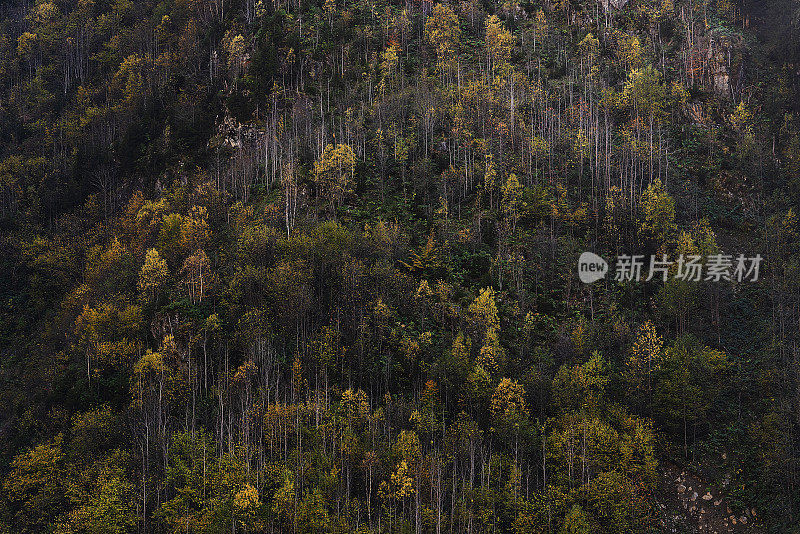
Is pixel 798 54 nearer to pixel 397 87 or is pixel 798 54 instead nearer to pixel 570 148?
pixel 570 148

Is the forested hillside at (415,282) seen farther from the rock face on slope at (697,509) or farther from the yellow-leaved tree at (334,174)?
the yellow-leaved tree at (334,174)

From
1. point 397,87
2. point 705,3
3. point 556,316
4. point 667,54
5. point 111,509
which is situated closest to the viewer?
point 111,509

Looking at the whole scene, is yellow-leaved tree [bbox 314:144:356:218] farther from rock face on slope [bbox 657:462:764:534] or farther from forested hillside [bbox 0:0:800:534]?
rock face on slope [bbox 657:462:764:534]

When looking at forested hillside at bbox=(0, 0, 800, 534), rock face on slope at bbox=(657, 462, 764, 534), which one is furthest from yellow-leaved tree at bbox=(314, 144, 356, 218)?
rock face on slope at bbox=(657, 462, 764, 534)

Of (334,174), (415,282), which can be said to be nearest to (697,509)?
(415,282)

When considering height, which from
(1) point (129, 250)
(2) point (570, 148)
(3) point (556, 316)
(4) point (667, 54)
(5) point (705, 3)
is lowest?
(3) point (556, 316)

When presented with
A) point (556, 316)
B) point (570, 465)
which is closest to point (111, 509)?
point (570, 465)

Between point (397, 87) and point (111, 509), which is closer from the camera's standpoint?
point (111, 509)

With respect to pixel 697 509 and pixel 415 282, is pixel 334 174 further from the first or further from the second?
pixel 697 509
